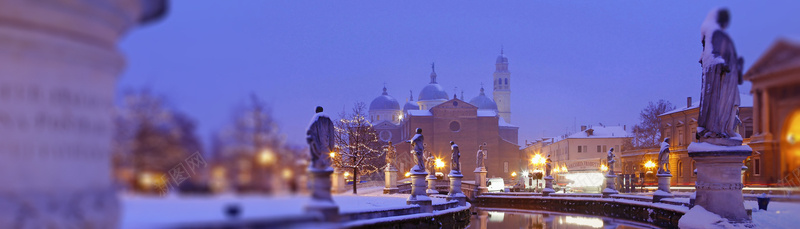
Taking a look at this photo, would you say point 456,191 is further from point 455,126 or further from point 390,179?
point 455,126

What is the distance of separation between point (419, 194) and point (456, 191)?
763cm

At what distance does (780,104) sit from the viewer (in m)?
4.27

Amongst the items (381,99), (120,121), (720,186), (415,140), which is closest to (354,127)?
(415,140)

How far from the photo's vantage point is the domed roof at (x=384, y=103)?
13750cm

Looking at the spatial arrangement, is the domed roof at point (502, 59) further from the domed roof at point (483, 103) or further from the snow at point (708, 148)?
the snow at point (708, 148)

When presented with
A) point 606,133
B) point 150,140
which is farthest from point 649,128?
point 150,140

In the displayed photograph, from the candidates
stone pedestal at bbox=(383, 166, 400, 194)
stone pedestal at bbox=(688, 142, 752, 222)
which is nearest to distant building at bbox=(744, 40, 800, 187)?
stone pedestal at bbox=(688, 142, 752, 222)

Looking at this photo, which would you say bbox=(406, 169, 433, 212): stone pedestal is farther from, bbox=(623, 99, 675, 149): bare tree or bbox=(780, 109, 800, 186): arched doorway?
bbox=(623, 99, 675, 149): bare tree

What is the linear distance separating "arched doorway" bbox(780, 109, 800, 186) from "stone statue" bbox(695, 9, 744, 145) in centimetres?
652

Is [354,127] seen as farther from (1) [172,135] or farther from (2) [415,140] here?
(1) [172,135]

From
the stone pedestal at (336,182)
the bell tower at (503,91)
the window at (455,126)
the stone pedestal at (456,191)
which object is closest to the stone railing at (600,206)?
the stone pedestal at (456,191)

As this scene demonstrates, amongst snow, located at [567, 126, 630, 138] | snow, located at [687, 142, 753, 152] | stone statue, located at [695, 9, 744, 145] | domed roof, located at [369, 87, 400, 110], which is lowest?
snow, located at [687, 142, 753, 152]

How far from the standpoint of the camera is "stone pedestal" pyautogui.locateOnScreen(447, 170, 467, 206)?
32.0 metres

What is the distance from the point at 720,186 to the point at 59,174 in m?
13.0
